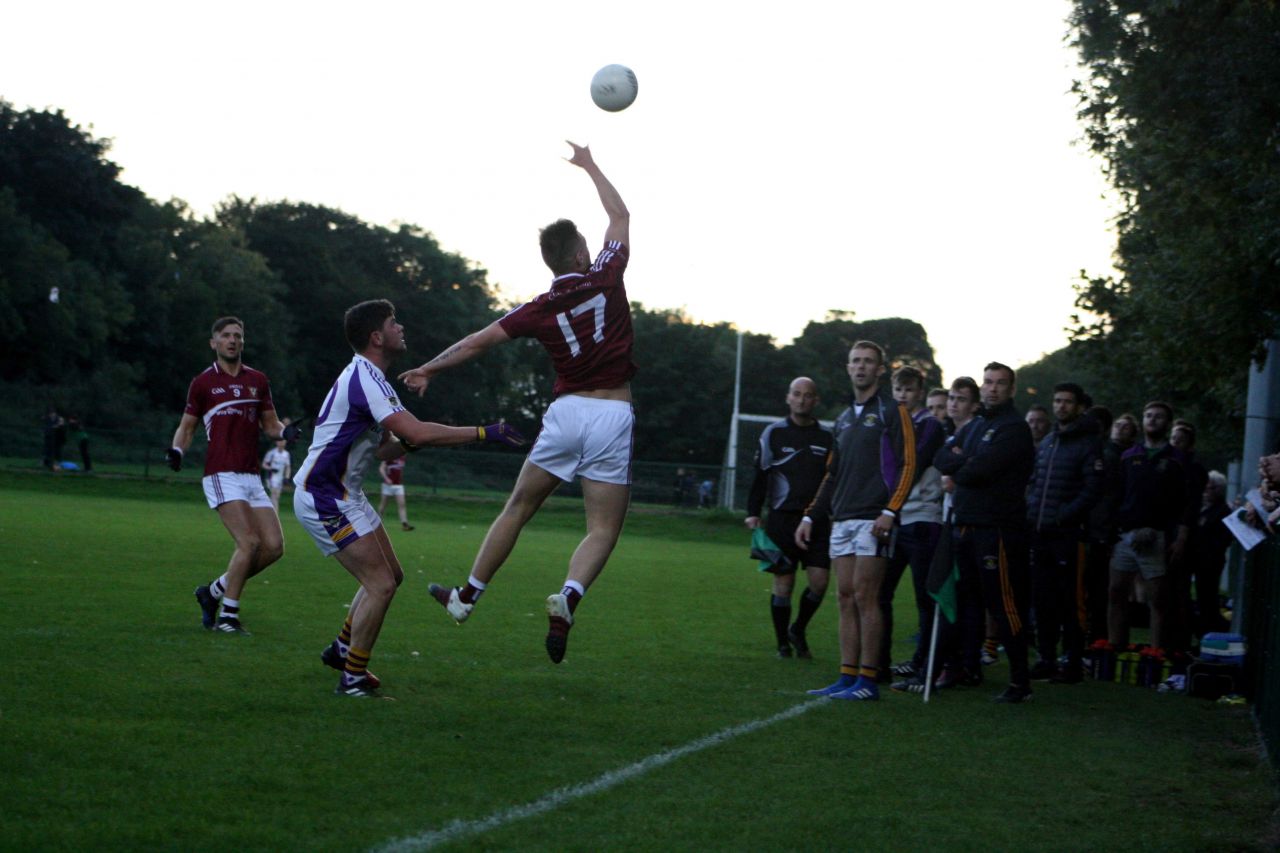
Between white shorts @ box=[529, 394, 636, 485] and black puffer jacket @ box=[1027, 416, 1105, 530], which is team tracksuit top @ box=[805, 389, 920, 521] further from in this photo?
black puffer jacket @ box=[1027, 416, 1105, 530]

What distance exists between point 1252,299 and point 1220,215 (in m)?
1.03

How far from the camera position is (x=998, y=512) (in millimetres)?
9586

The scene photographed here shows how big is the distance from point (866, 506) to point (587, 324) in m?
2.48

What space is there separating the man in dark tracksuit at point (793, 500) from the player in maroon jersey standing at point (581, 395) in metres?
3.92

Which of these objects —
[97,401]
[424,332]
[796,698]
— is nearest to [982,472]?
[796,698]

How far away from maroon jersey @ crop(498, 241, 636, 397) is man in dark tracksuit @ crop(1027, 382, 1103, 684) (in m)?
5.11

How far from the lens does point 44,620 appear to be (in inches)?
392

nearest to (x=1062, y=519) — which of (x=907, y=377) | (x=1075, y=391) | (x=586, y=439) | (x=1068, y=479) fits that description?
(x=1068, y=479)

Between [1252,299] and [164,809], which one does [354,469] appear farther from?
[1252,299]

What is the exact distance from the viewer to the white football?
7531 millimetres

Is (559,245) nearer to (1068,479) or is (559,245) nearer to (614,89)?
(614,89)

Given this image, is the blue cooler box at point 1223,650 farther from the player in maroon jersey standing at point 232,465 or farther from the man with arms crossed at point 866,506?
the player in maroon jersey standing at point 232,465

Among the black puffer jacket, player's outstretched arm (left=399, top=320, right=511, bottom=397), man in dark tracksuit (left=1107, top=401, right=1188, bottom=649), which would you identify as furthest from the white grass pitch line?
man in dark tracksuit (left=1107, top=401, right=1188, bottom=649)

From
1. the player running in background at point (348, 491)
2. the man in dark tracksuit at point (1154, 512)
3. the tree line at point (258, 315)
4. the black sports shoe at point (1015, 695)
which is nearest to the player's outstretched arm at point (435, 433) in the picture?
the player running in background at point (348, 491)
